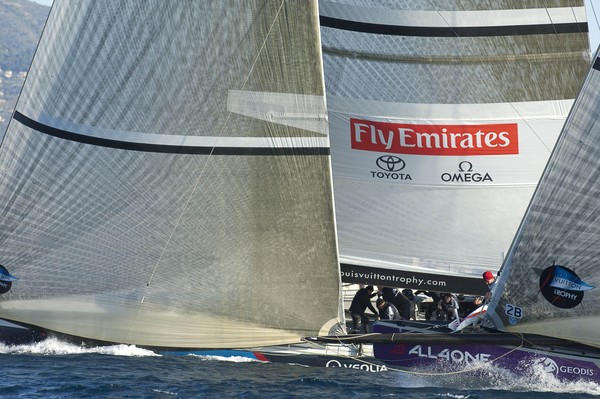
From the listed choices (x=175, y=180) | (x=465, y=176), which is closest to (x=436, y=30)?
(x=465, y=176)

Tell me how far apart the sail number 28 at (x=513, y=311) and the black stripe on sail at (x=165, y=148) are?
112 inches

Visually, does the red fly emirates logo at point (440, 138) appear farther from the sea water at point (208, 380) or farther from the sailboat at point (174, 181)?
the sea water at point (208, 380)

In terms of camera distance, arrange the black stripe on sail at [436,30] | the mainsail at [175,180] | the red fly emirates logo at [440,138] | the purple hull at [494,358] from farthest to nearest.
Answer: the red fly emirates logo at [440,138] < the black stripe on sail at [436,30] < the mainsail at [175,180] < the purple hull at [494,358]

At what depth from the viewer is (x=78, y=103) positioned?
581 inches

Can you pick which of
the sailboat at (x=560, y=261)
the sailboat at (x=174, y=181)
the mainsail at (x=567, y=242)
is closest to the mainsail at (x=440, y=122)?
the sailboat at (x=174, y=181)

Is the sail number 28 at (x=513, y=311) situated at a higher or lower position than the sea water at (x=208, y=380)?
higher

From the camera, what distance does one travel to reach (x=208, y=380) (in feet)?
47.6

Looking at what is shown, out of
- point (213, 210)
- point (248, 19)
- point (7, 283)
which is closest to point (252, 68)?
point (248, 19)

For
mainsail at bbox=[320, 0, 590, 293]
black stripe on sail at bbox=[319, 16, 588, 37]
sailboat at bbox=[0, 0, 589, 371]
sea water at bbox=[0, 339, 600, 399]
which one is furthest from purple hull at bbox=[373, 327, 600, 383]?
black stripe on sail at bbox=[319, 16, 588, 37]

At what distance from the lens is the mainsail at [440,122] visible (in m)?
17.2

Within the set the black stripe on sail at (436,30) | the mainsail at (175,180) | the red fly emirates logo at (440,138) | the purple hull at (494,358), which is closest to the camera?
the purple hull at (494,358)

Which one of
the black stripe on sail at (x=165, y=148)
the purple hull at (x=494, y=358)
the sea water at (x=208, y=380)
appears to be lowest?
the sea water at (x=208, y=380)

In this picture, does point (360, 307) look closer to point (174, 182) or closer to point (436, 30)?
point (174, 182)

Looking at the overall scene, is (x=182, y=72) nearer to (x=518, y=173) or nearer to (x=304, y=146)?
(x=304, y=146)
